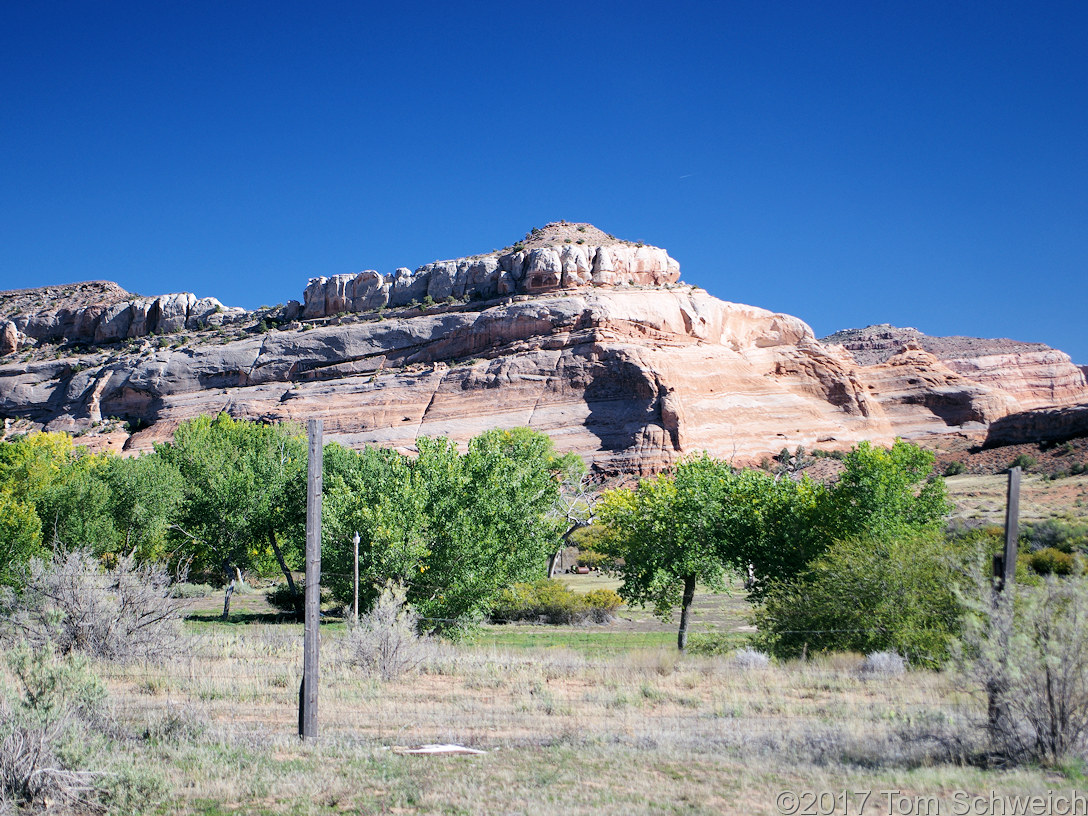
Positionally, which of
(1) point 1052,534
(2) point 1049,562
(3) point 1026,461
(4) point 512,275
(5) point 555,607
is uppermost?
(4) point 512,275


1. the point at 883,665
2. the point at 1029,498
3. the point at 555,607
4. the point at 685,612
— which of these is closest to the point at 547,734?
the point at 883,665

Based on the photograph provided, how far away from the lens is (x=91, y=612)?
47.7 feet

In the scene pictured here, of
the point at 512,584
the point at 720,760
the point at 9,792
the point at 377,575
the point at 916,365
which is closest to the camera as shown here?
the point at 9,792

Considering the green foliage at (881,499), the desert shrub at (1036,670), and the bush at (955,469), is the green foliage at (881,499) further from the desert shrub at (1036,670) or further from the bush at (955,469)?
the bush at (955,469)

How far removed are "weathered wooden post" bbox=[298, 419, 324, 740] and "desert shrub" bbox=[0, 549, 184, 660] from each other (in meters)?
6.85

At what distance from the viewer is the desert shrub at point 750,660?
1521 centimetres

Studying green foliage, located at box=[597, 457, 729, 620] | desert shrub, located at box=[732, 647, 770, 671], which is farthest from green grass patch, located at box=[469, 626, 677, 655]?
desert shrub, located at box=[732, 647, 770, 671]

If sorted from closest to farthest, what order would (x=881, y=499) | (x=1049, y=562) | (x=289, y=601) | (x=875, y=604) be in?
(x=875, y=604)
(x=881, y=499)
(x=1049, y=562)
(x=289, y=601)

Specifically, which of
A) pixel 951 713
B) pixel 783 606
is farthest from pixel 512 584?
pixel 951 713

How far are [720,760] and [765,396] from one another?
70.5 meters

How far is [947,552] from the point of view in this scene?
15.6m

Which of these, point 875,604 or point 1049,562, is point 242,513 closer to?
point 875,604

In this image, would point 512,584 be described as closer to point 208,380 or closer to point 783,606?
point 783,606

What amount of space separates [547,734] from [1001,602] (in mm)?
5578
